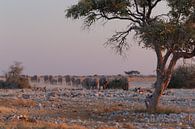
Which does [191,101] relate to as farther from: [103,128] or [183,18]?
[103,128]

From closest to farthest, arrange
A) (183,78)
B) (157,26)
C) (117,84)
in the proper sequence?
(157,26) < (117,84) < (183,78)

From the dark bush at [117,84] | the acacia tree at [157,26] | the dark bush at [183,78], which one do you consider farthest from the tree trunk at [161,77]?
the dark bush at [183,78]

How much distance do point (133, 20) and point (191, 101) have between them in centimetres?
928

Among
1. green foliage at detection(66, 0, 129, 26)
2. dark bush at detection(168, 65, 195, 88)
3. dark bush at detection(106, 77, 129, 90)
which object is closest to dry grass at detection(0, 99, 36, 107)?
green foliage at detection(66, 0, 129, 26)

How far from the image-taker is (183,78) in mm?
54844

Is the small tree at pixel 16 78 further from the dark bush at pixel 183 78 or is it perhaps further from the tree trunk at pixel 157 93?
the tree trunk at pixel 157 93

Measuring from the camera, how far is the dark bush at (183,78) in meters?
53.4

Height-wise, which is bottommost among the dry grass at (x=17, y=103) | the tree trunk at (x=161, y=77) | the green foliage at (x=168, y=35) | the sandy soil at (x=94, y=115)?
the sandy soil at (x=94, y=115)

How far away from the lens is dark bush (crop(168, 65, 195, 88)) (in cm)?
5344

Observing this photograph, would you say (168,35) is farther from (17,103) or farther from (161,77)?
(17,103)

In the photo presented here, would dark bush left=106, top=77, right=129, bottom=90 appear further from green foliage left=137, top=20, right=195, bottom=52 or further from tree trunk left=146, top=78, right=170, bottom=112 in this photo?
green foliage left=137, top=20, right=195, bottom=52

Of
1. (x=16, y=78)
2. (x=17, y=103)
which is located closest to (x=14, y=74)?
(x=16, y=78)

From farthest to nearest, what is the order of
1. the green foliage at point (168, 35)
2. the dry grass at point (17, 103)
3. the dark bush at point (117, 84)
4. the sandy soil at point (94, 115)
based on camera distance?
the dark bush at point (117, 84) < the dry grass at point (17, 103) < the green foliage at point (168, 35) < the sandy soil at point (94, 115)

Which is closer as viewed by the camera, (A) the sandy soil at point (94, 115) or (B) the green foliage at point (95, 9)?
(A) the sandy soil at point (94, 115)
